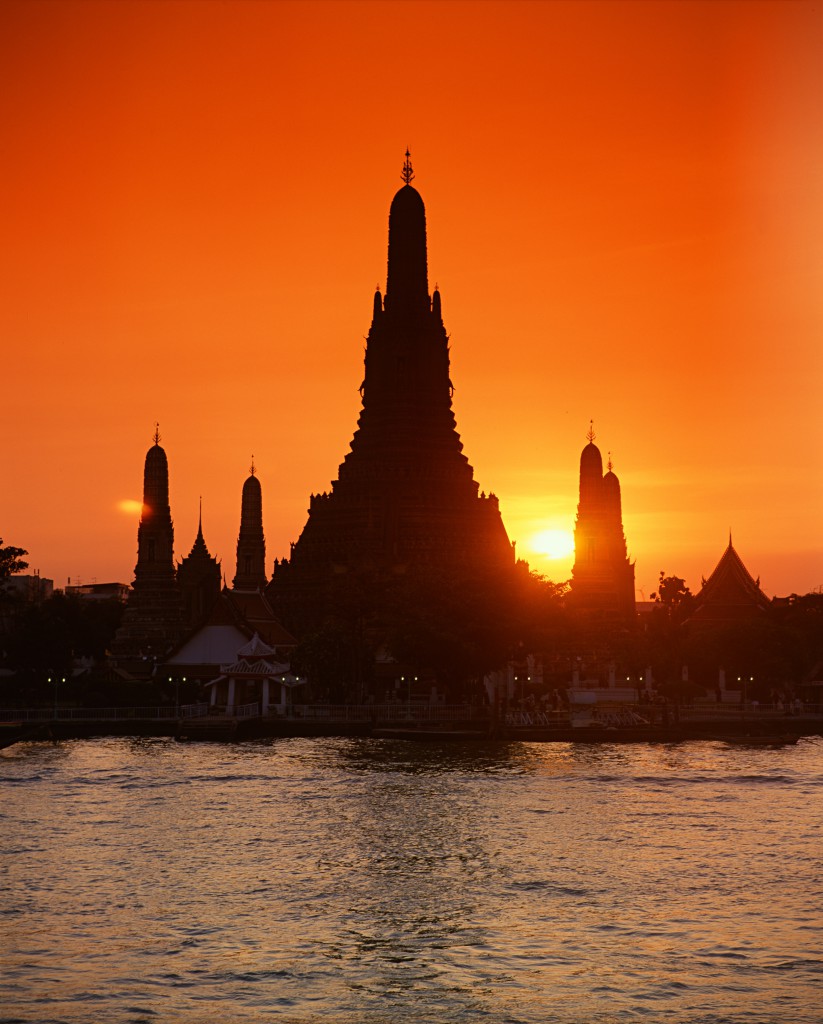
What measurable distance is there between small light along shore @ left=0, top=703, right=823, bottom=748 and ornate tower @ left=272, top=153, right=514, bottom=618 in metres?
25.9

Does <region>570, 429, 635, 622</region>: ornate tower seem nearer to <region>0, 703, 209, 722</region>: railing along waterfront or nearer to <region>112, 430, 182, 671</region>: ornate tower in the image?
<region>112, 430, 182, 671</region>: ornate tower

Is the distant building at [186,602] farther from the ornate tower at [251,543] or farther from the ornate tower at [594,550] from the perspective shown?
the ornate tower at [594,550]

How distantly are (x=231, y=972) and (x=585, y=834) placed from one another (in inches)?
847

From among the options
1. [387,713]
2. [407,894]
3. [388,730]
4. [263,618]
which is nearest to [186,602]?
[263,618]

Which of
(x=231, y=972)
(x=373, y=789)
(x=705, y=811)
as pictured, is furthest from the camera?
(x=373, y=789)

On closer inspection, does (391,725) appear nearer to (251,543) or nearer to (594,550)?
(594,550)

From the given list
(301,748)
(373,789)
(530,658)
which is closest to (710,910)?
(373,789)

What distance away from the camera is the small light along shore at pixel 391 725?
273 ft

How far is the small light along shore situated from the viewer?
83.3m

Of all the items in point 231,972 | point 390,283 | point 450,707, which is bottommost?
point 231,972

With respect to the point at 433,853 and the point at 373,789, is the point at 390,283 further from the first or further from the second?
Result: the point at 433,853

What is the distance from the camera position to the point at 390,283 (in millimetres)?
126812

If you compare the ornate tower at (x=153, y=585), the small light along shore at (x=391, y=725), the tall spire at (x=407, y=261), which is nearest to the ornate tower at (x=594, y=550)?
the tall spire at (x=407, y=261)

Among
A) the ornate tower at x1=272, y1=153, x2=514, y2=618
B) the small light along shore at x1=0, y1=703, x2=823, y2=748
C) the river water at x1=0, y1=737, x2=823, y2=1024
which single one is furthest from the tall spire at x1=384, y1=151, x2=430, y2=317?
the river water at x1=0, y1=737, x2=823, y2=1024
